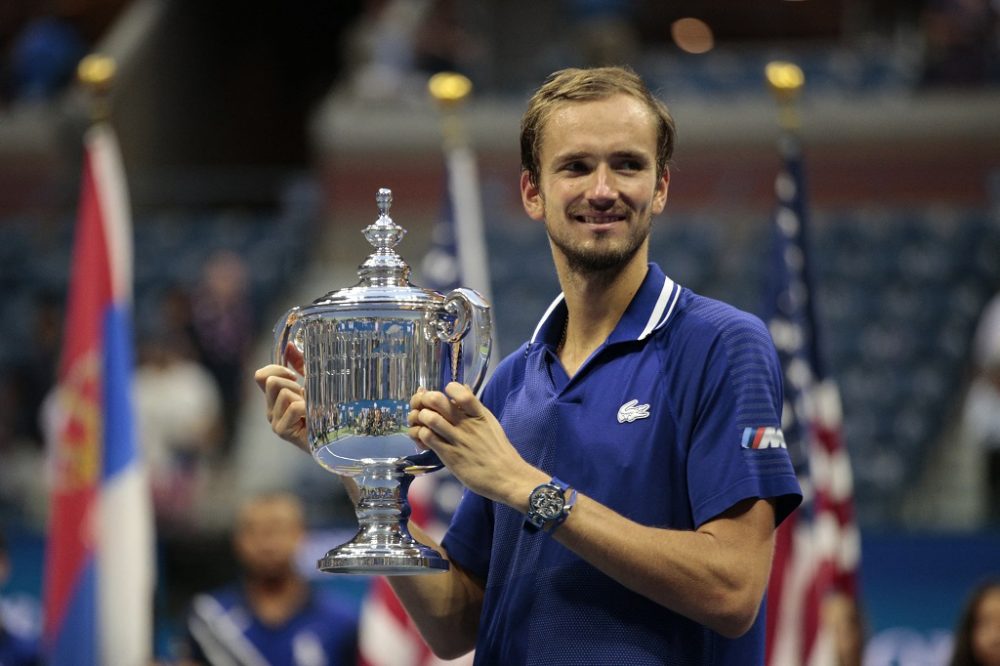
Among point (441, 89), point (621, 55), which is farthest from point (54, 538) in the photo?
point (621, 55)

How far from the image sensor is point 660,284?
2.26m

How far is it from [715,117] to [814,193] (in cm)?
80

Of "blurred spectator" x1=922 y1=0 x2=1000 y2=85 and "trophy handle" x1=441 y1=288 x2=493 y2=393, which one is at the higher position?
"blurred spectator" x1=922 y1=0 x2=1000 y2=85

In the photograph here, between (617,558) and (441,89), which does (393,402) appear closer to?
(617,558)

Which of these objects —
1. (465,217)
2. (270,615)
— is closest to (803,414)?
(465,217)

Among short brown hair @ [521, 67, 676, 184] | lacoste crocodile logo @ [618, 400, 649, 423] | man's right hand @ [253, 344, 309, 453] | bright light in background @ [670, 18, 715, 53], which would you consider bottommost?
lacoste crocodile logo @ [618, 400, 649, 423]

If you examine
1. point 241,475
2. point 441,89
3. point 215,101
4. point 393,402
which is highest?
point 215,101

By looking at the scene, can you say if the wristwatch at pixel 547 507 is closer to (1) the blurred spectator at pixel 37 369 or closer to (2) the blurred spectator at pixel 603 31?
(1) the blurred spectator at pixel 37 369

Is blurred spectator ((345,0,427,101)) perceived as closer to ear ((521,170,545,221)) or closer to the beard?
ear ((521,170,545,221))

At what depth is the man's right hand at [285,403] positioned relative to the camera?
230 centimetres

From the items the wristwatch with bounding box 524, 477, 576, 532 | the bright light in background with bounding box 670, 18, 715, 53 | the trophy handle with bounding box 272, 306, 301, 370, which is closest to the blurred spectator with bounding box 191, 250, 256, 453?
the bright light in background with bounding box 670, 18, 715, 53

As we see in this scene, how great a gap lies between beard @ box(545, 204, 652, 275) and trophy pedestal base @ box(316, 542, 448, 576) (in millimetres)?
462

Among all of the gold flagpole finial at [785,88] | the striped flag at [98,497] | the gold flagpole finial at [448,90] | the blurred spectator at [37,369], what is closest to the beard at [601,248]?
the gold flagpole finial at [785,88]

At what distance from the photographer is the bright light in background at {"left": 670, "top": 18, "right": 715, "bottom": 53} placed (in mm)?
11771
